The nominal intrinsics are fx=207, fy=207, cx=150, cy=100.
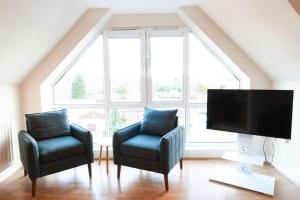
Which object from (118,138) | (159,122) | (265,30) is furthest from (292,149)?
(118,138)

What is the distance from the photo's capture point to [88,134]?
2740 mm

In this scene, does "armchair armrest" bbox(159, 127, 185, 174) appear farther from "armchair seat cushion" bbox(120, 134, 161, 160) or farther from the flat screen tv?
the flat screen tv

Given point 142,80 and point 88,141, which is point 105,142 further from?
point 142,80

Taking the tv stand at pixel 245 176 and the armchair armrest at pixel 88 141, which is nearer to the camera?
the tv stand at pixel 245 176

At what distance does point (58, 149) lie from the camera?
254cm

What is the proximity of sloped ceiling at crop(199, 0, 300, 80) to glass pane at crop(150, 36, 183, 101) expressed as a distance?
2.58 ft

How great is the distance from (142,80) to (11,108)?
2.01 metres

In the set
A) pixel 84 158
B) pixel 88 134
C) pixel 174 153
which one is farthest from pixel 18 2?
pixel 174 153

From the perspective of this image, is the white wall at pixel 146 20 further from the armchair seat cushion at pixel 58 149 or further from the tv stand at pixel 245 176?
the tv stand at pixel 245 176

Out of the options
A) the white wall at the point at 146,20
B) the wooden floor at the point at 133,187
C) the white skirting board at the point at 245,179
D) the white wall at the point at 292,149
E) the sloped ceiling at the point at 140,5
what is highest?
the sloped ceiling at the point at 140,5

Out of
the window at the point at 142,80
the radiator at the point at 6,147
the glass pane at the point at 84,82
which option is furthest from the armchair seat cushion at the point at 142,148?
the radiator at the point at 6,147

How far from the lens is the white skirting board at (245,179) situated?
A: 96.8 inches

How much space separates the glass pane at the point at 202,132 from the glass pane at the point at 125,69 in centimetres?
102

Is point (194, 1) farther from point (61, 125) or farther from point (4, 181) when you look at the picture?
point (4, 181)
